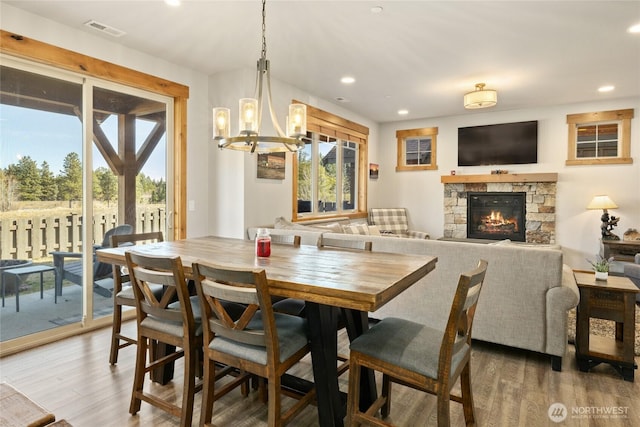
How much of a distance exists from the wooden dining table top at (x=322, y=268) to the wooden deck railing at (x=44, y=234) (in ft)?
3.71

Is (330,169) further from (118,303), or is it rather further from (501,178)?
(118,303)

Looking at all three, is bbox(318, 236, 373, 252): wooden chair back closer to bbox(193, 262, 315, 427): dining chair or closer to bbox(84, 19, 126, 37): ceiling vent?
bbox(193, 262, 315, 427): dining chair

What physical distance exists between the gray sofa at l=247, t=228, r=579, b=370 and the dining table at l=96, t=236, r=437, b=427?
867 mm

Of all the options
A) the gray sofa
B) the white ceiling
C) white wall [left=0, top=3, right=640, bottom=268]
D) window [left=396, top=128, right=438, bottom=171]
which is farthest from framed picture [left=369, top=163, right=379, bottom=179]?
the gray sofa

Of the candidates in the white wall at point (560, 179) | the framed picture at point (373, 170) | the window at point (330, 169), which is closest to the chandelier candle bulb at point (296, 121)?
the window at point (330, 169)

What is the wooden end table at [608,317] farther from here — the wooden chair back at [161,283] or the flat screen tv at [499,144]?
the flat screen tv at [499,144]

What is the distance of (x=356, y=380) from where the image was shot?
172cm

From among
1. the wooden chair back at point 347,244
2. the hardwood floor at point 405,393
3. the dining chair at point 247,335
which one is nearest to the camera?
the dining chair at point 247,335

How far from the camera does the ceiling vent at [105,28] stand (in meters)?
3.09

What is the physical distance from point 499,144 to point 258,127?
5.33 meters

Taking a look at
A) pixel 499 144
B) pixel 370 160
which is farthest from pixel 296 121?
pixel 499 144

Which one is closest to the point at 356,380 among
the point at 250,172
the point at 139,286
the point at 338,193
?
the point at 139,286

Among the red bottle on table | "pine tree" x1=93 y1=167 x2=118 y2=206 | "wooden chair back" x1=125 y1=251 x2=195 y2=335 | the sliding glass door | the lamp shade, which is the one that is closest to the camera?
"wooden chair back" x1=125 y1=251 x2=195 y2=335

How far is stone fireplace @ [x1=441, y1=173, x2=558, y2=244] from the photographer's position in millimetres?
6066
